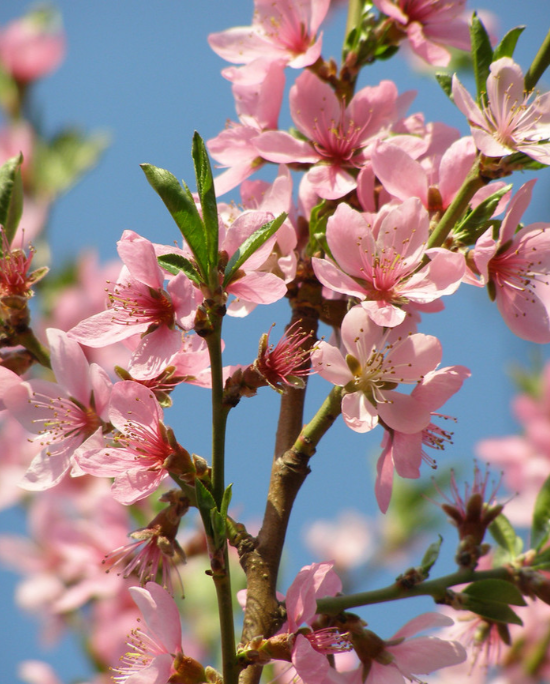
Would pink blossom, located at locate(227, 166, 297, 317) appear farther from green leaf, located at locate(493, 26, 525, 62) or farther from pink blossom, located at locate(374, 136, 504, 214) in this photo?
green leaf, located at locate(493, 26, 525, 62)

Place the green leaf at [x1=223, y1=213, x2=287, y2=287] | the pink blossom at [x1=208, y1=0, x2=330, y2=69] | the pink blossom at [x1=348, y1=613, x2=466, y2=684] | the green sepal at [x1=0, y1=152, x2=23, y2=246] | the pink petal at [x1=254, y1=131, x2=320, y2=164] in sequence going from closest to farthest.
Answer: the green leaf at [x1=223, y1=213, x2=287, y2=287], the pink blossom at [x1=348, y1=613, x2=466, y2=684], the green sepal at [x1=0, y1=152, x2=23, y2=246], the pink petal at [x1=254, y1=131, x2=320, y2=164], the pink blossom at [x1=208, y1=0, x2=330, y2=69]

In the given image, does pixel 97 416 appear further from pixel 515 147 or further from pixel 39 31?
pixel 39 31

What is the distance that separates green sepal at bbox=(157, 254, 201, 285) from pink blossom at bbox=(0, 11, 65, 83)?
252 centimetres

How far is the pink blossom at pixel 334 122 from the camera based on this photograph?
4.75ft

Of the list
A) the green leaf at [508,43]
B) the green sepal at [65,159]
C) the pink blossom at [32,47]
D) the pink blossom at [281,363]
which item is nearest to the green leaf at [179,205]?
the pink blossom at [281,363]

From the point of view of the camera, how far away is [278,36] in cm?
163

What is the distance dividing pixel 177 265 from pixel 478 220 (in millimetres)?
493

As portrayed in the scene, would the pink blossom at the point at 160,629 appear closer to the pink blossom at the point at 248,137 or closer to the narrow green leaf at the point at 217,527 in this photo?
the narrow green leaf at the point at 217,527

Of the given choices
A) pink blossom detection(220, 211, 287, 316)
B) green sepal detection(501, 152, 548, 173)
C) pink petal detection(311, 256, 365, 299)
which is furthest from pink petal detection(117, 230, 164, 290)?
green sepal detection(501, 152, 548, 173)

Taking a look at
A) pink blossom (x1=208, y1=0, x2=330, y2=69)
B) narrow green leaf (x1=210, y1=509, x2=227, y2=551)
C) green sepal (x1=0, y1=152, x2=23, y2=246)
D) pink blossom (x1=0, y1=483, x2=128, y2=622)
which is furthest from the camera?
pink blossom (x1=0, y1=483, x2=128, y2=622)

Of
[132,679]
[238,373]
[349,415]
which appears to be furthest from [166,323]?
[132,679]

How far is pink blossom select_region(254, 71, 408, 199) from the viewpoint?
1.45m

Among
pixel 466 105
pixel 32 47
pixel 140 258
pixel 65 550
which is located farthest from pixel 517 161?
pixel 32 47

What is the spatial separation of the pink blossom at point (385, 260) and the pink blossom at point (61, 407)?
41 centimetres
